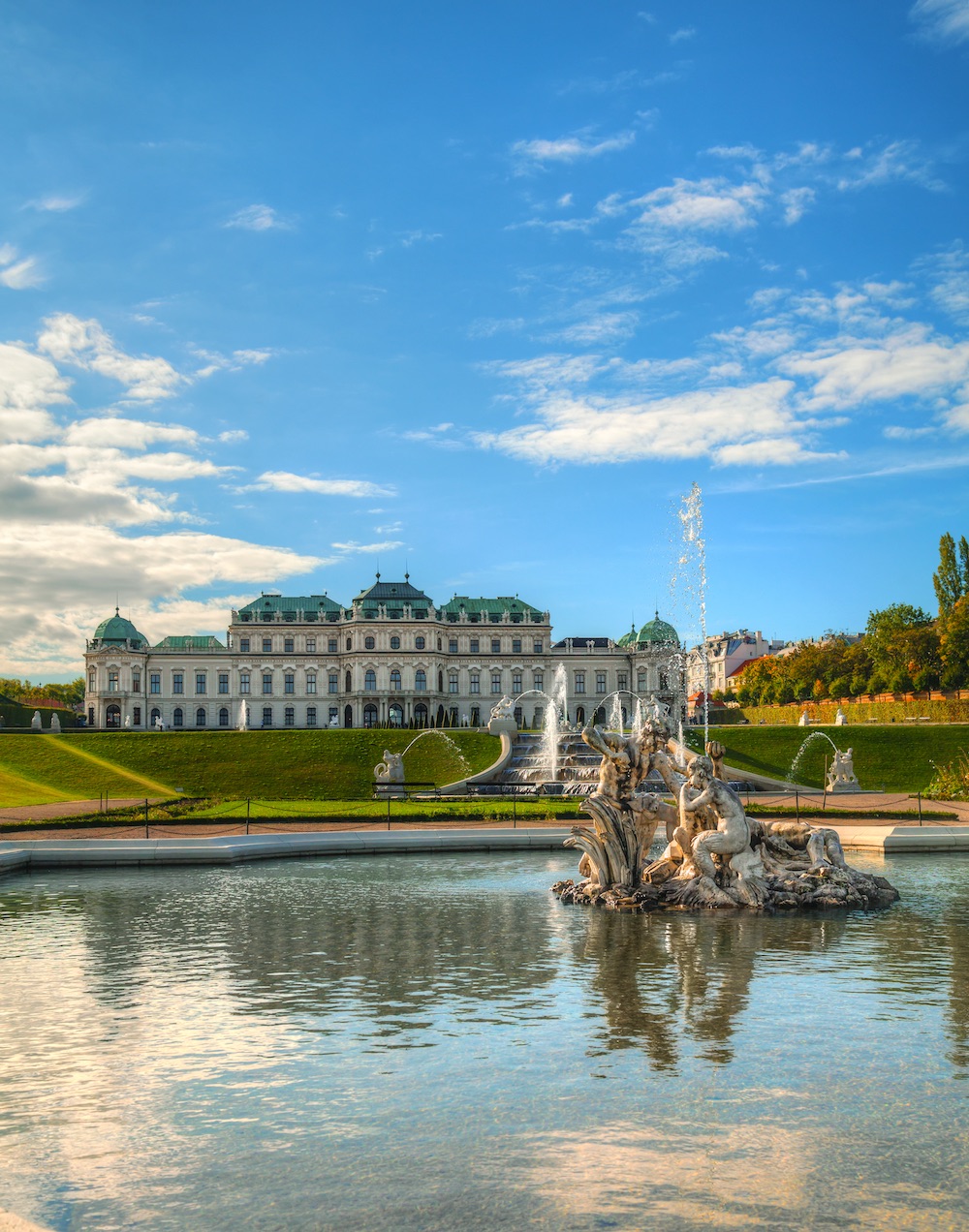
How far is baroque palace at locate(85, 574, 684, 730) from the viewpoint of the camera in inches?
4242

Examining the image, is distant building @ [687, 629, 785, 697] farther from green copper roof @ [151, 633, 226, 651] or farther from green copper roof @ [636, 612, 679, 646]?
green copper roof @ [151, 633, 226, 651]

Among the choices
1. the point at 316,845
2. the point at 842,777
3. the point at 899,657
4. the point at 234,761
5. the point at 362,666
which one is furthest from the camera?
the point at 362,666

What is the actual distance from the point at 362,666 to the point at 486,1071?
328 feet

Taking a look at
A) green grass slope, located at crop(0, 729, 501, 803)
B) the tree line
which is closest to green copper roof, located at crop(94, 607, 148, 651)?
green grass slope, located at crop(0, 729, 501, 803)

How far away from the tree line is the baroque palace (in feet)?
44.9

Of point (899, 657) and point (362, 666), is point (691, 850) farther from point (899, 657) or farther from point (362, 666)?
point (362, 666)

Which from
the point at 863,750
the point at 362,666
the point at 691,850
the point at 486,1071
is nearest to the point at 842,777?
the point at 863,750

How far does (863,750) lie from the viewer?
5075 cm

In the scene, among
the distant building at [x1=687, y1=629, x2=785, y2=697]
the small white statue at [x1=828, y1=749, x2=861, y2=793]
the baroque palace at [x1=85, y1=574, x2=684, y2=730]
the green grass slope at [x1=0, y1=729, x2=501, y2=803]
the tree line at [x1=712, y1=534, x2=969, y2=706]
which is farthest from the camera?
the distant building at [x1=687, y1=629, x2=785, y2=697]

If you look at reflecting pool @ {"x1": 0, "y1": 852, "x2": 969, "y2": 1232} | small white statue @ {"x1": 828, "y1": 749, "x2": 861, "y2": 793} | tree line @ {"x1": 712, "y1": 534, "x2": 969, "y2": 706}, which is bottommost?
small white statue @ {"x1": 828, "y1": 749, "x2": 861, "y2": 793}

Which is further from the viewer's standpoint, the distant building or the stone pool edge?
the distant building

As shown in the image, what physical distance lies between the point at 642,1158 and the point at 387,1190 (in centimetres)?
159

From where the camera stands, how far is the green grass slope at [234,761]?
44.5 metres

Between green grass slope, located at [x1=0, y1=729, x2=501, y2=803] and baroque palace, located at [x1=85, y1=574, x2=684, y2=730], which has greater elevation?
baroque palace, located at [x1=85, y1=574, x2=684, y2=730]
